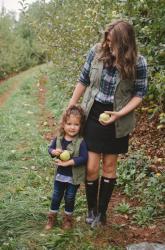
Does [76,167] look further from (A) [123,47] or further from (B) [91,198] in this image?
(A) [123,47]

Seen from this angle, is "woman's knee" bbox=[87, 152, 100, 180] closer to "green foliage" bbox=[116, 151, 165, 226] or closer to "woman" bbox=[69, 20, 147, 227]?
"woman" bbox=[69, 20, 147, 227]

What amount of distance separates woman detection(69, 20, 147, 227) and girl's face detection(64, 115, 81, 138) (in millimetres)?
102

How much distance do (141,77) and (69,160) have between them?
1084 millimetres

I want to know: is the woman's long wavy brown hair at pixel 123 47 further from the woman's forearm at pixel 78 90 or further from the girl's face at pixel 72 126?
the girl's face at pixel 72 126

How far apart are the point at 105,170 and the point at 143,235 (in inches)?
33.2

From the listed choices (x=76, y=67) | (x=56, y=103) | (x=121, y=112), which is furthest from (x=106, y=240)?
(x=56, y=103)

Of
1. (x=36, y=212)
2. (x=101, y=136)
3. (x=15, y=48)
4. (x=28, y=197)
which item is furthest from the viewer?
(x=15, y=48)

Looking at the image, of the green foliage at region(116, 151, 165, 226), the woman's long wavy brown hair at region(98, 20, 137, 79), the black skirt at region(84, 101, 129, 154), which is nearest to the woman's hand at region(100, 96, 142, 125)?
the black skirt at region(84, 101, 129, 154)

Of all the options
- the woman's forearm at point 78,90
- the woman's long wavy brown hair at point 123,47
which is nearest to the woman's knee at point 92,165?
the woman's forearm at point 78,90

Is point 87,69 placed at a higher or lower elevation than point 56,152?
higher

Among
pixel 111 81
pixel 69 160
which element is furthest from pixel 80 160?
pixel 111 81

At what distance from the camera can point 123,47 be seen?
4.15 m

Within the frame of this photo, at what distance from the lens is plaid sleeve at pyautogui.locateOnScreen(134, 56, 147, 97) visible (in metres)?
4.31

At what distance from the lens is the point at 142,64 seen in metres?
4.32
